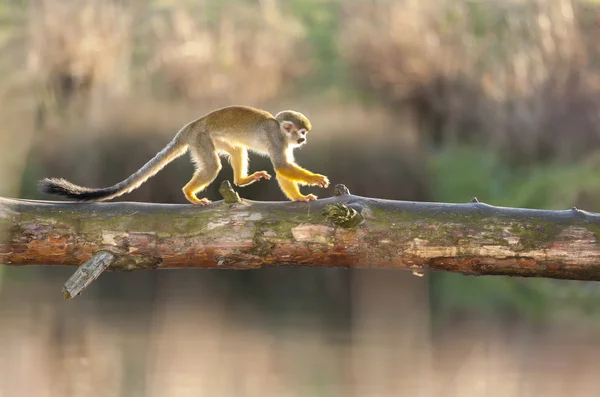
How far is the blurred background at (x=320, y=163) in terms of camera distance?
8.02 meters

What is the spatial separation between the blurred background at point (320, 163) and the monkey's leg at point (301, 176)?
9.39 feet

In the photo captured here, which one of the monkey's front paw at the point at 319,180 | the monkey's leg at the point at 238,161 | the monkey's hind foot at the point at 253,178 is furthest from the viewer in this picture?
the monkey's leg at the point at 238,161

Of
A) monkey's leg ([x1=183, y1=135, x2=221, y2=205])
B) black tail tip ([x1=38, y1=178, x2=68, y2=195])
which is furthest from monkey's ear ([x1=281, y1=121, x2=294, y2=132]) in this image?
black tail tip ([x1=38, y1=178, x2=68, y2=195])

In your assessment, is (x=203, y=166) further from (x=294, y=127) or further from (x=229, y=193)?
(x=229, y=193)

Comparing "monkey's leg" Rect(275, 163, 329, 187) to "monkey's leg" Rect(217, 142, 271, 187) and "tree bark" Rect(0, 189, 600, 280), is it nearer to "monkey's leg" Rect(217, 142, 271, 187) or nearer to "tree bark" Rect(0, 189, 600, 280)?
"monkey's leg" Rect(217, 142, 271, 187)

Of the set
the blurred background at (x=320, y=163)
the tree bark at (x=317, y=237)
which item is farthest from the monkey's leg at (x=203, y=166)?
the blurred background at (x=320, y=163)

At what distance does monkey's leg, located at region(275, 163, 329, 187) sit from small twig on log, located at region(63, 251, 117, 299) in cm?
124

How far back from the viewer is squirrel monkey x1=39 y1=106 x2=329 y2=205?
205 inches

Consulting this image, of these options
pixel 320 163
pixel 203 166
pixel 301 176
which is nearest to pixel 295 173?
pixel 301 176

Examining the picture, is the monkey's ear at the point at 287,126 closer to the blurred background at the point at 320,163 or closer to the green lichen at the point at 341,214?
the green lichen at the point at 341,214

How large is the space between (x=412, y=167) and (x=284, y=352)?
3.31 metres

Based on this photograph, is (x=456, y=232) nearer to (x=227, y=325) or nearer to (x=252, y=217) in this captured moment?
(x=252, y=217)

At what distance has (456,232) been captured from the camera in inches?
171

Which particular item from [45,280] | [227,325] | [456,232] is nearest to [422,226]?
[456,232]
